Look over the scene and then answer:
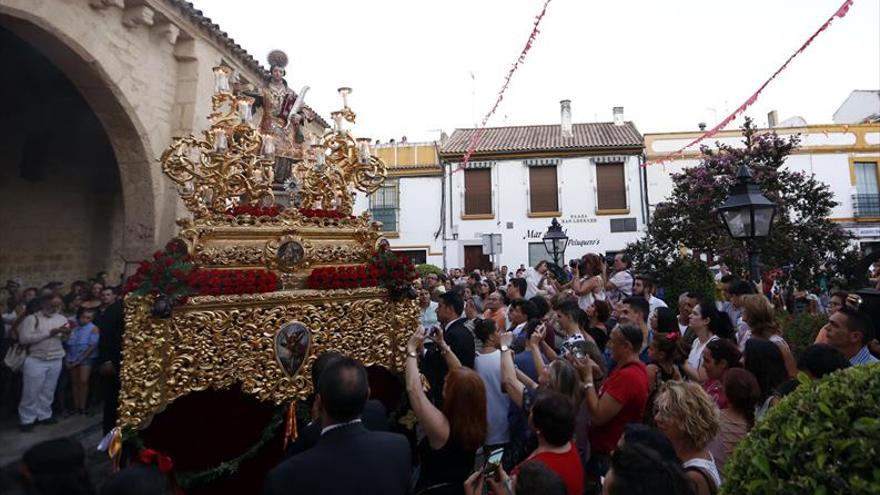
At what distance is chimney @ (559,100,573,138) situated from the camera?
2189cm

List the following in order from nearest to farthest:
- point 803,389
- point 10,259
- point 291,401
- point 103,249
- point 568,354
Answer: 1. point 803,389
2. point 568,354
3. point 291,401
4. point 10,259
5. point 103,249

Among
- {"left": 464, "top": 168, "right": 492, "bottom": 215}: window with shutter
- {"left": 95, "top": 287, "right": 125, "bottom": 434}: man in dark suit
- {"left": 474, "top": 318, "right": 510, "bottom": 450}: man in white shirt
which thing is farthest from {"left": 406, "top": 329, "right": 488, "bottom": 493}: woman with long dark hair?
{"left": 464, "top": 168, "right": 492, "bottom": 215}: window with shutter

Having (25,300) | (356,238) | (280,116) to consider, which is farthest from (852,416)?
(25,300)

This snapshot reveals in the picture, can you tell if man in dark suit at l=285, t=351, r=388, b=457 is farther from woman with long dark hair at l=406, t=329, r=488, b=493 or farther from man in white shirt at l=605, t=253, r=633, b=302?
man in white shirt at l=605, t=253, r=633, b=302

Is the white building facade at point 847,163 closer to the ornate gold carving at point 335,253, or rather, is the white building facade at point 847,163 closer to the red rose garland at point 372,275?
the red rose garland at point 372,275

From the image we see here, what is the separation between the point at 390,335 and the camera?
416cm

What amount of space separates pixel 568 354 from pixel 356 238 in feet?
6.99

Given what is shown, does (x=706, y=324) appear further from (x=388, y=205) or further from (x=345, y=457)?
(x=388, y=205)

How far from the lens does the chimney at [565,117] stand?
21.9m

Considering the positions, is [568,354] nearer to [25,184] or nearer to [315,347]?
[315,347]

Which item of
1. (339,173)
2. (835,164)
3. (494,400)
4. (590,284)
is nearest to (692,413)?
(494,400)

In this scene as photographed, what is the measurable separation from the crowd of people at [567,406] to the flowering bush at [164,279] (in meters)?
1.02

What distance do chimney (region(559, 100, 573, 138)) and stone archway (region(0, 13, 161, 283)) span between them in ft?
58.4

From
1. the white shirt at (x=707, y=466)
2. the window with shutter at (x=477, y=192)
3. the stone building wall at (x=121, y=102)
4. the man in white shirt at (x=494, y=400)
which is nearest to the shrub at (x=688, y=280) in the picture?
the man in white shirt at (x=494, y=400)
